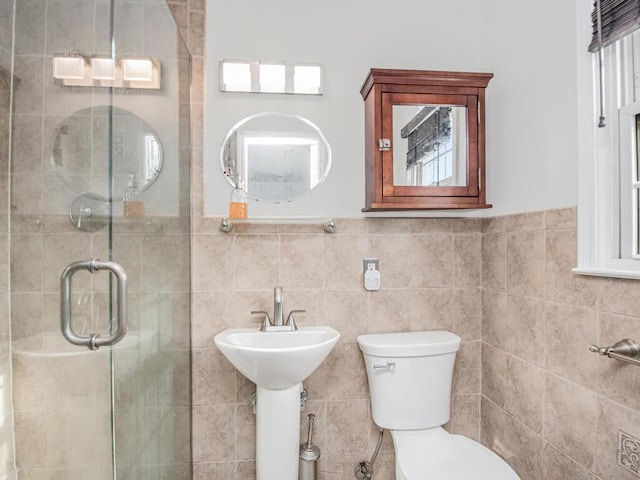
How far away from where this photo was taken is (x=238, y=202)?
1.66 metres

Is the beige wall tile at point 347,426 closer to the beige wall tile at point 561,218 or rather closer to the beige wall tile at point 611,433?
the beige wall tile at point 611,433

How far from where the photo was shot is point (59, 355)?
1.16m

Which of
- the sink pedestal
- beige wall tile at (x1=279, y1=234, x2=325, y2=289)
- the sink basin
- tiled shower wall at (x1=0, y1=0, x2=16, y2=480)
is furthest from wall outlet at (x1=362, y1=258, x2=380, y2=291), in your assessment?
tiled shower wall at (x1=0, y1=0, x2=16, y2=480)

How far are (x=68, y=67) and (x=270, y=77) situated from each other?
85 centimetres

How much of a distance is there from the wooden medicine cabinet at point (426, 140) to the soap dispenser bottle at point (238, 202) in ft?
1.80

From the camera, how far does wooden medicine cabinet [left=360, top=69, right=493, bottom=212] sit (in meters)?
1.58

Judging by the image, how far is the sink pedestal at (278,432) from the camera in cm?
150

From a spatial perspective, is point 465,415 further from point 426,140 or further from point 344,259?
point 426,140

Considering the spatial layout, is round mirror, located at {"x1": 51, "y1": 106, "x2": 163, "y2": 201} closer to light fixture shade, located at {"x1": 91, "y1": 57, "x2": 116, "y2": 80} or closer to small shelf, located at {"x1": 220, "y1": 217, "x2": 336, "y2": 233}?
light fixture shade, located at {"x1": 91, "y1": 57, "x2": 116, "y2": 80}

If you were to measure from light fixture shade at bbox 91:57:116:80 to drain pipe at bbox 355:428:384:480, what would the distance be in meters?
1.75

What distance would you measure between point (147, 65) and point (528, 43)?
4.75 feet

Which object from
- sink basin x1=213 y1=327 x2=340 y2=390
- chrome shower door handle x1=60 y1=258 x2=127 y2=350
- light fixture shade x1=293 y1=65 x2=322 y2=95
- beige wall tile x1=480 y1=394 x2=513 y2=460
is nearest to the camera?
chrome shower door handle x1=60 y1=258 x2=127 y2=350

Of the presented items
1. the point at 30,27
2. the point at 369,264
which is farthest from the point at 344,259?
the point at 30,27

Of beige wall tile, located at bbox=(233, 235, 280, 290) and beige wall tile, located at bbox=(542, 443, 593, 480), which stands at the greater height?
beige wall tile, located at bbox=(233, 235, 280, 290)
